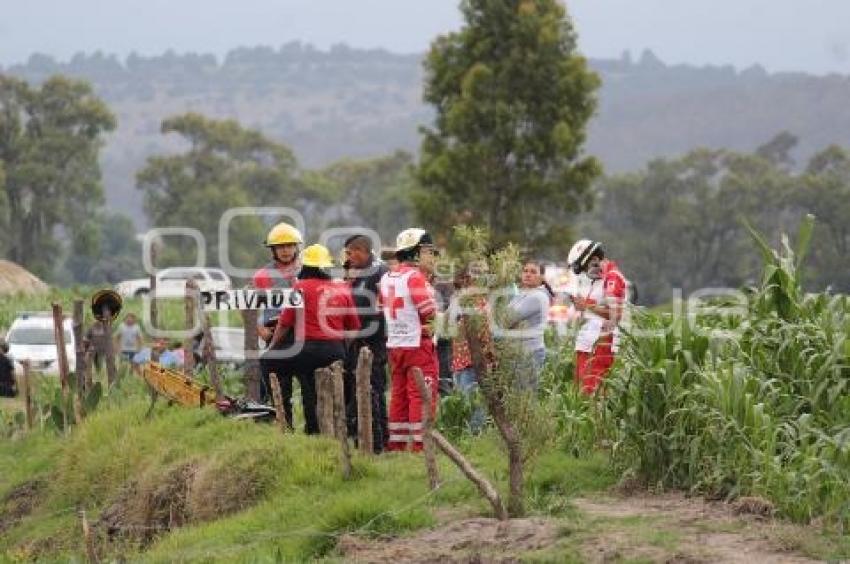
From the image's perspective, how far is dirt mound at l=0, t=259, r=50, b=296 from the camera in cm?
5862

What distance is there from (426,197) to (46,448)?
27.6 meters

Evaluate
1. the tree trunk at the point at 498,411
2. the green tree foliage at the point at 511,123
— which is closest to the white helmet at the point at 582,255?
the tree trunk at the point at 498,411

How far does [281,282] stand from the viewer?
15523mm

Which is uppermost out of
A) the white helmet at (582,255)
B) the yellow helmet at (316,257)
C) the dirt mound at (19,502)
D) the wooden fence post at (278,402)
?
the yellow helmet at (316,257)

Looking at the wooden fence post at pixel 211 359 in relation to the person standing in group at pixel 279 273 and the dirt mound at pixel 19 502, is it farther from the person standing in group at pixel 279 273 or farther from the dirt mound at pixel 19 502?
the dirt mound at pixel 19 502

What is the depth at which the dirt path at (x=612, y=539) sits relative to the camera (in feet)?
33.9

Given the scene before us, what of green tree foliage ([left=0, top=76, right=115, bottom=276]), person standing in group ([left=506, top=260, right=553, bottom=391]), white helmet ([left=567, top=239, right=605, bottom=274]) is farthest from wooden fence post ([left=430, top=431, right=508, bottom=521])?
green tree foliage ([left=0, top=76, right=115, bottom=276])

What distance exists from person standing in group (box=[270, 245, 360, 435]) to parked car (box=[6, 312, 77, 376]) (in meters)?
21.6

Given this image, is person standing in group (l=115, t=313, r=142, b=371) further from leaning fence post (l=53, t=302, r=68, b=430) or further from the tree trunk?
the tree trunk

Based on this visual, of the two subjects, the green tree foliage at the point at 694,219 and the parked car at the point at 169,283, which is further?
the green tree foliage at the point at 694,219

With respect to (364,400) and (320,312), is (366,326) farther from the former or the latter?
(364,400)

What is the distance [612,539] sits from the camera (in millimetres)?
10703

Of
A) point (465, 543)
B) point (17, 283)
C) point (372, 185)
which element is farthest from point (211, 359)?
point (372, 185)

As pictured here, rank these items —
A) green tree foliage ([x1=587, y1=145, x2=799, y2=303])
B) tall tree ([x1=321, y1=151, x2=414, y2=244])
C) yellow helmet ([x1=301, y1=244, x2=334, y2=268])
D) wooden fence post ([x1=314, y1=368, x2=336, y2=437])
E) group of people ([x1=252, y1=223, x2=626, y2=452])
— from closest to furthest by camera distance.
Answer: wooden fence post ([x1=314, y1=368, x2=336, y2=437]) → group of people ([x1=252, y1=223, x2=626, y2=452]) → yellow helmet ([x1=301, y1=244, x2=334, y2=268]) → green tree foliage ([x1=587, y1=145, x2=799, y2=303]) → tall tree ([x1=321, y1=151, x2=414, y2=244])
